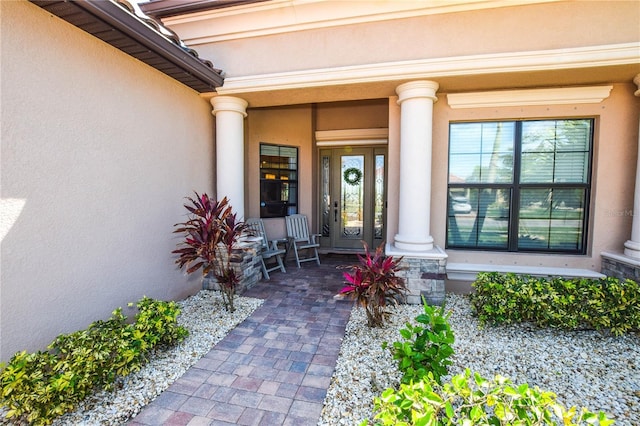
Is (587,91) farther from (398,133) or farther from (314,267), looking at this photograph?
(314,267)

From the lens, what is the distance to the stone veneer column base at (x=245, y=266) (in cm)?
427

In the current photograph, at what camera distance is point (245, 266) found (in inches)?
173

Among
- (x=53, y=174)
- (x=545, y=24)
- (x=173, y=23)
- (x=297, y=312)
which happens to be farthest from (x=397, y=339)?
(x=173, y=23)

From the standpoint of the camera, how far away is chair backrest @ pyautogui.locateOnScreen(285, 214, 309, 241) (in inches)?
231

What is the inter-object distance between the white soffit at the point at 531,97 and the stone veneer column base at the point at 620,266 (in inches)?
76.8

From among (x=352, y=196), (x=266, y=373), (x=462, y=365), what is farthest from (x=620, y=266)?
(x=352, y=196)

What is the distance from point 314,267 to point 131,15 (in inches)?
173

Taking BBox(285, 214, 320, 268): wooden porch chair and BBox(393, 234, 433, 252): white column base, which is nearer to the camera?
BBox(393, 234, 433, 252): white column base

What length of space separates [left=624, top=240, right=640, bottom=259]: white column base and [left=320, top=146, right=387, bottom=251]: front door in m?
3.80

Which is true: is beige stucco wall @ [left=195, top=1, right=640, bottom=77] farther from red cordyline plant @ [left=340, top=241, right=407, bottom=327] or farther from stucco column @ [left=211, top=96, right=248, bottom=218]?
red cordyline plant @ [left=340, top=241, right=407, bottom=327]

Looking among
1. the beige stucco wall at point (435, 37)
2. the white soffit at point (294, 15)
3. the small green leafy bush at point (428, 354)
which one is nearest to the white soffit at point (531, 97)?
the beige stucco wall at point (435, 37)

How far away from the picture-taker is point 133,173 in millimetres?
3264

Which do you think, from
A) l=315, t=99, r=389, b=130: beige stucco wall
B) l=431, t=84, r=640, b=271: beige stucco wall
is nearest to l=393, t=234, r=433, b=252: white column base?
l=431, t=84, r=640, b=271: beige stucco wall

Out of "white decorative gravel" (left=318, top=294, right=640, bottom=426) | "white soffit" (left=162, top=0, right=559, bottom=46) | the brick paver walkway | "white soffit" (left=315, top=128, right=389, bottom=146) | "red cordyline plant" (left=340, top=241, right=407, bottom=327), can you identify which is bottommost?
the brick paver walkway
